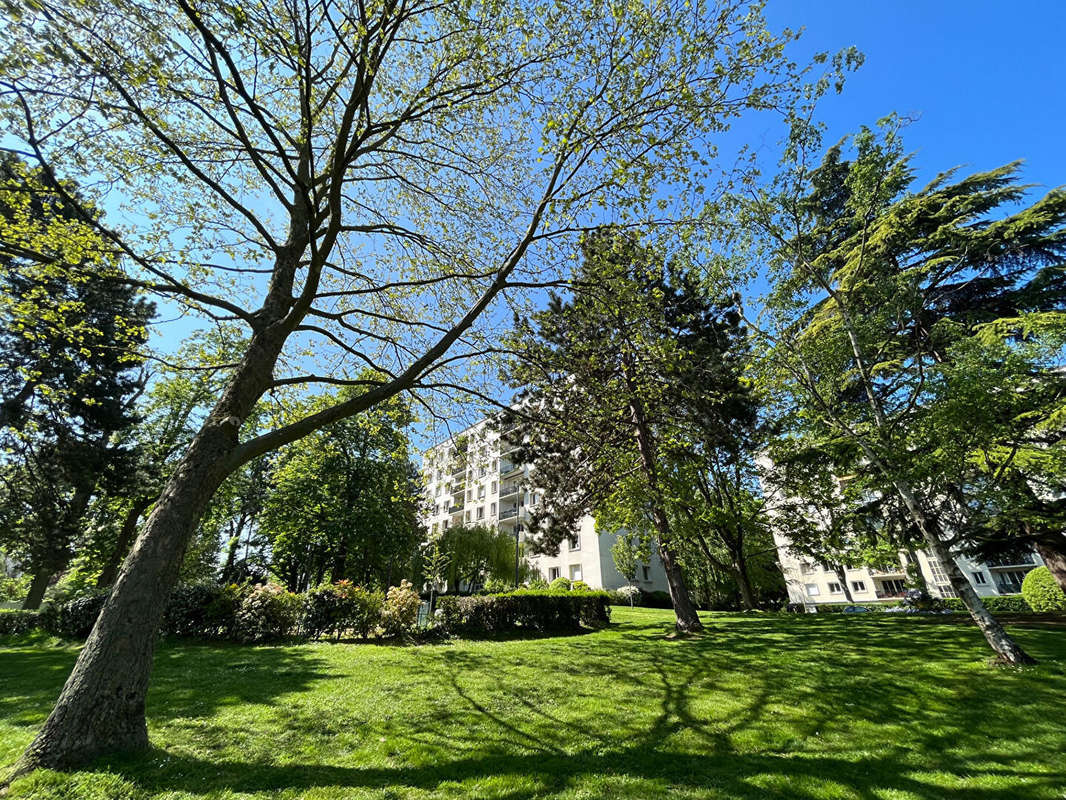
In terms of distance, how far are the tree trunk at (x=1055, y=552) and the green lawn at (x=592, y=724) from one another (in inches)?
231

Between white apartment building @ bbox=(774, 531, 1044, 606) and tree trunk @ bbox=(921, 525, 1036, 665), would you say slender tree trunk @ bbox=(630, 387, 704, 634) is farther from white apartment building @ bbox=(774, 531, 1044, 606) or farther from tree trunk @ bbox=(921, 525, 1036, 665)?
white apartment building @ bbox=(774, 531, 1044, 606)

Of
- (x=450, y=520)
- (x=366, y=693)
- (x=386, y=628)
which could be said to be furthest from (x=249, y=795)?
(x=450, y=520)

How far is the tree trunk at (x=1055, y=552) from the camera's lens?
13305mm

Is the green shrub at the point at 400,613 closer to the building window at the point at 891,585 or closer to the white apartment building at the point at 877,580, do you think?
the white apartment building at the point at 877,580

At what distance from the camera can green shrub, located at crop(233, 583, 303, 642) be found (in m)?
12.0

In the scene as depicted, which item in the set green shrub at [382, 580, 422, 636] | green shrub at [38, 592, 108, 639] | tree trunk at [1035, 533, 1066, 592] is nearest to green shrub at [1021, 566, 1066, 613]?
tree trunk at [1035, 533, 1066, 592]

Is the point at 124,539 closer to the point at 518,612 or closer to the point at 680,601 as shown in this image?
the point at 518,612

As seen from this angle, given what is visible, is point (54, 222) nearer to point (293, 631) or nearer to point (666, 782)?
point (666, 782)

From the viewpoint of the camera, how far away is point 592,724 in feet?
18.4

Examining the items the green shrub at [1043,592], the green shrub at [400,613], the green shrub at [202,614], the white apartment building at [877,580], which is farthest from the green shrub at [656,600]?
the green shrub at [202,614]

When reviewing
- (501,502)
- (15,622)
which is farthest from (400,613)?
(501,502)

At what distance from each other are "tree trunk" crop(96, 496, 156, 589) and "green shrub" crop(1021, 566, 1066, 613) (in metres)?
37.6

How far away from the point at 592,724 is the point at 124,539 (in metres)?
26.6

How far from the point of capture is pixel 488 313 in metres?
9.50
